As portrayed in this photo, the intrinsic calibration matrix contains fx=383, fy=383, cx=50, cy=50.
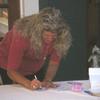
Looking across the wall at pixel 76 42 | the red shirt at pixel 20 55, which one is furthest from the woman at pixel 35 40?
the wall at pixel 76 42

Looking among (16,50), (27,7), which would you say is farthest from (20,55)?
(27,7)

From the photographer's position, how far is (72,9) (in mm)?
4449

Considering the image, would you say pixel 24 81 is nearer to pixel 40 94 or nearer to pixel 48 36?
pixel 40 94

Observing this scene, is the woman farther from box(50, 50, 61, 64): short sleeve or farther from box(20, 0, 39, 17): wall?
box(20, 0, 39, 17): wall

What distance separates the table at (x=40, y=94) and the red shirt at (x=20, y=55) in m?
0.16

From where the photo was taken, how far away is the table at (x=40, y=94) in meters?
2.42

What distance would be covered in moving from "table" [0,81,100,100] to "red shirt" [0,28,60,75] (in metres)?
0.16

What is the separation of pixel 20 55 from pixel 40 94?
306 mm

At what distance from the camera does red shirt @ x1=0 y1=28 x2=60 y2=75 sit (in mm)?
2566

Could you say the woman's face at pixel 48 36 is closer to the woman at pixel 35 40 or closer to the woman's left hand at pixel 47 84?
the woman at pixel 35 40

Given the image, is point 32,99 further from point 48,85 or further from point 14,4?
point 14,4

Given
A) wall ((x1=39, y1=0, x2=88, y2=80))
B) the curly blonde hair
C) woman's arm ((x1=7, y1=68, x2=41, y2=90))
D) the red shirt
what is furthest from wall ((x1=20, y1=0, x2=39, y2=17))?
woman's arm ((x1=7, y1=68, x2=41, y2=90))

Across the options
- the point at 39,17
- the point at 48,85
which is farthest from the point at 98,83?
the point at 39,17

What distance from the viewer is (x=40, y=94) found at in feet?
8.14
